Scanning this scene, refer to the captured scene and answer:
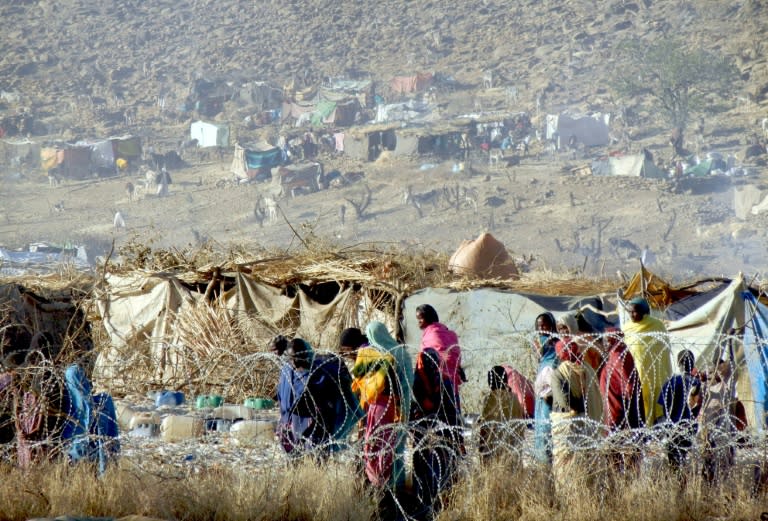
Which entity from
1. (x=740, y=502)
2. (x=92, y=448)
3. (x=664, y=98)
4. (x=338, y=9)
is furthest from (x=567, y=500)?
(x=338, y=9)

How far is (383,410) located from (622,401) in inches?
54.9

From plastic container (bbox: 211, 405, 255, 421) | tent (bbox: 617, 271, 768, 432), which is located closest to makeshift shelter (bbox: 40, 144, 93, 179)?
plastic container (bbox: 211, 405, 255, 421)

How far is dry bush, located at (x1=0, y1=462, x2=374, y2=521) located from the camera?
576 centimetres

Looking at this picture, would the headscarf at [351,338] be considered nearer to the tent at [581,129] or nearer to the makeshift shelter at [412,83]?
the tent at [581,129]

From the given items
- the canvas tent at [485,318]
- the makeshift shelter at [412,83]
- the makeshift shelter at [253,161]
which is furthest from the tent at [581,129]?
the canvas tent at [485,318]

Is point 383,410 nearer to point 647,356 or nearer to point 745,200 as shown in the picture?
point 647,356

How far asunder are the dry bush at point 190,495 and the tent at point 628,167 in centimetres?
3520

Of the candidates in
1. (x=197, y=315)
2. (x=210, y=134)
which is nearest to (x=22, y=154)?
(x=210, y=134)

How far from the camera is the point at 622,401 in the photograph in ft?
20.5

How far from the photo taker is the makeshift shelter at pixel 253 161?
4488cm

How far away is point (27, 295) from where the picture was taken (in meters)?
13.3

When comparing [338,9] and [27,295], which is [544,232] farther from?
[338,9]

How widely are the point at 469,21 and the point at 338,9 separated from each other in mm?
8147

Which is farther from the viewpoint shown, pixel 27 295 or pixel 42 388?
pixel 27 295
